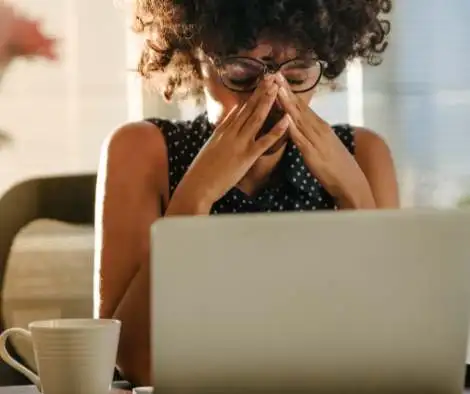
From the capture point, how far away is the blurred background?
184 centimetres

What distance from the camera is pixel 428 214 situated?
787 mm

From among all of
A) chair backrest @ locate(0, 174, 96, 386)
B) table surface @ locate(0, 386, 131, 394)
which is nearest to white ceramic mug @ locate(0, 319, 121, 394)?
table surface @ locate(0, 386, 131, 394)

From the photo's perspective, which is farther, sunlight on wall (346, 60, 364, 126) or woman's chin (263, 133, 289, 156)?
sunlight on wall (346, 60, 364, 126)

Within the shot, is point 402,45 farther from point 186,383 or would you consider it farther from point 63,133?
point 186,383

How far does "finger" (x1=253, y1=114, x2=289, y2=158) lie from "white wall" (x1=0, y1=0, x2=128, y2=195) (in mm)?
531

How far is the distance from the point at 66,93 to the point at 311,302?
46.6 inches

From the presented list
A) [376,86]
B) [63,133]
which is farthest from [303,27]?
[63,133]

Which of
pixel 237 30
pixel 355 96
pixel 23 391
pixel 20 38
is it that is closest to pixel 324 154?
pixel 237 30

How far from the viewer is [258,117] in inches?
55.6

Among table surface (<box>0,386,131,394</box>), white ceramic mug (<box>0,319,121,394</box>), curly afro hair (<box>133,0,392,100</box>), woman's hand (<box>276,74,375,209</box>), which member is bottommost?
table surface (<box>0,386,131,394</box>)

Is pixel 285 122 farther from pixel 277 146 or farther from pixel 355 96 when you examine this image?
pixel 355 96

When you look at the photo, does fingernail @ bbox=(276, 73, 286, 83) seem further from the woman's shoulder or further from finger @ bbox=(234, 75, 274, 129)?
the woman's shoulder

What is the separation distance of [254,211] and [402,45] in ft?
2.03

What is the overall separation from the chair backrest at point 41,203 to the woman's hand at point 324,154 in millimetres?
471
